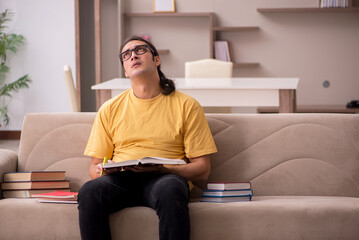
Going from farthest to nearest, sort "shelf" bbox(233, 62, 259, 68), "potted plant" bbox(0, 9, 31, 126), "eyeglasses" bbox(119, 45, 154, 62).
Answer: "potted plant" bbox(0, 9, 31, 126) → "shelf" bbox(233, 62, 259, 68) → "eyeglasses" bbox(119, 45, 154, 62)

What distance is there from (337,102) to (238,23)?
1510 mm

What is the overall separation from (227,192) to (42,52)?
15.7ft

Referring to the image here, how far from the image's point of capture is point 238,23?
240 inches

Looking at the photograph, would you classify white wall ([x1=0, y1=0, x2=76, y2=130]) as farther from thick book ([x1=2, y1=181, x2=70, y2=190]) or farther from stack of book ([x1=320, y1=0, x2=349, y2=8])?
thick book ([x1=2, y1=181, x2=70, y2=190])

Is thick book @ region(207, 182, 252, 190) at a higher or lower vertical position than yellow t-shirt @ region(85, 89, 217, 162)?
lower

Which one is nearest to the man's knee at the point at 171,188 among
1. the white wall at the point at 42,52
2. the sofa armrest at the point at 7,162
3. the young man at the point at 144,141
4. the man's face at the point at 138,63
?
the young man at the point at 144,141

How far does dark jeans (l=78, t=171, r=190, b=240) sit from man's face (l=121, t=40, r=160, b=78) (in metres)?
0.49

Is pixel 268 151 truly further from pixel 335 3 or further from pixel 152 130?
pixel 335 3

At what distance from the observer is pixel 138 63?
2.32m

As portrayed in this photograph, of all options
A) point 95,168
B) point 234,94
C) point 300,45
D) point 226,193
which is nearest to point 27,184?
point 95,168

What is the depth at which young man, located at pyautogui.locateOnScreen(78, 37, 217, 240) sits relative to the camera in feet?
6.56

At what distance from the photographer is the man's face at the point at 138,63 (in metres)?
2.31

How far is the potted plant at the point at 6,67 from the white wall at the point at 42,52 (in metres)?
0.06

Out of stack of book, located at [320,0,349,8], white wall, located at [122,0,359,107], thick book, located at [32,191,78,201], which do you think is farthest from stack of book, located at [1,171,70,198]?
stack of book, located at [320,0,349,8]
